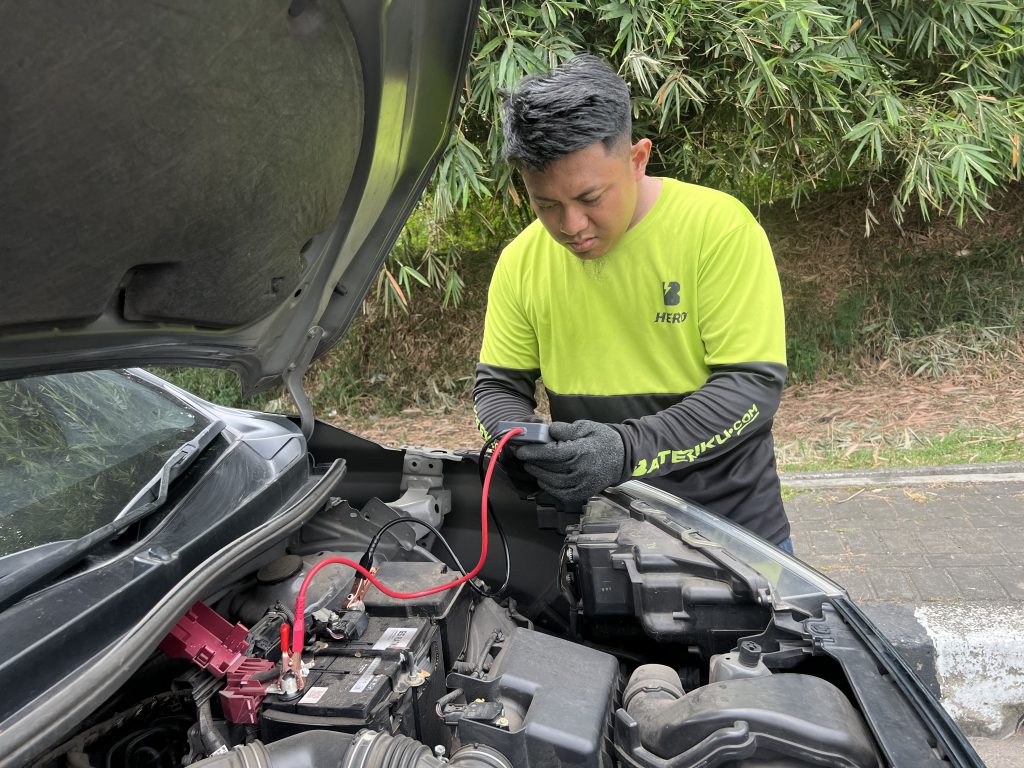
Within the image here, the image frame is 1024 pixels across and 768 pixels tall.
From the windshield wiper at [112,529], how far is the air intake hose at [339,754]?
0.44 m

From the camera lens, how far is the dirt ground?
16.7ft

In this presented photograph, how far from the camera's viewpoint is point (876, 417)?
548cm

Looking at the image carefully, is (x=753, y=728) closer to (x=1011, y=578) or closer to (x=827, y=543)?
(x=1011, y=578)

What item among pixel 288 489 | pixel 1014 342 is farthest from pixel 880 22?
pixel 288 489

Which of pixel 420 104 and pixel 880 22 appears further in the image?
pixel 880 22

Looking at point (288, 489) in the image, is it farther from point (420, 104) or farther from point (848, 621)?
point (848, 621)

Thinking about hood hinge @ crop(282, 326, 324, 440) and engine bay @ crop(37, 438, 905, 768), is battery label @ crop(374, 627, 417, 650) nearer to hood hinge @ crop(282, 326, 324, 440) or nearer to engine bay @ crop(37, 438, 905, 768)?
engine bay @ crop(37, 438, 905, 768)

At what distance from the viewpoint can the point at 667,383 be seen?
7.18 ft

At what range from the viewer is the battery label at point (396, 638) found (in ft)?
5.06

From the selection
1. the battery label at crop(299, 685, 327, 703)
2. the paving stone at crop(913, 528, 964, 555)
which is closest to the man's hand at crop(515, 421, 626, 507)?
the battery label at crop(299, 685, 327, 703)

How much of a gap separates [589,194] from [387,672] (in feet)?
4.00

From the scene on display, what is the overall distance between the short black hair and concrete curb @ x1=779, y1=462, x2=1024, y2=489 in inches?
132

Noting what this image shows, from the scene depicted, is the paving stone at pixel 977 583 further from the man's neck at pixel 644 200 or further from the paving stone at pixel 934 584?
the man's neck at pixel 644 200

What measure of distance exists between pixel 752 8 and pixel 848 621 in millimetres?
3846
